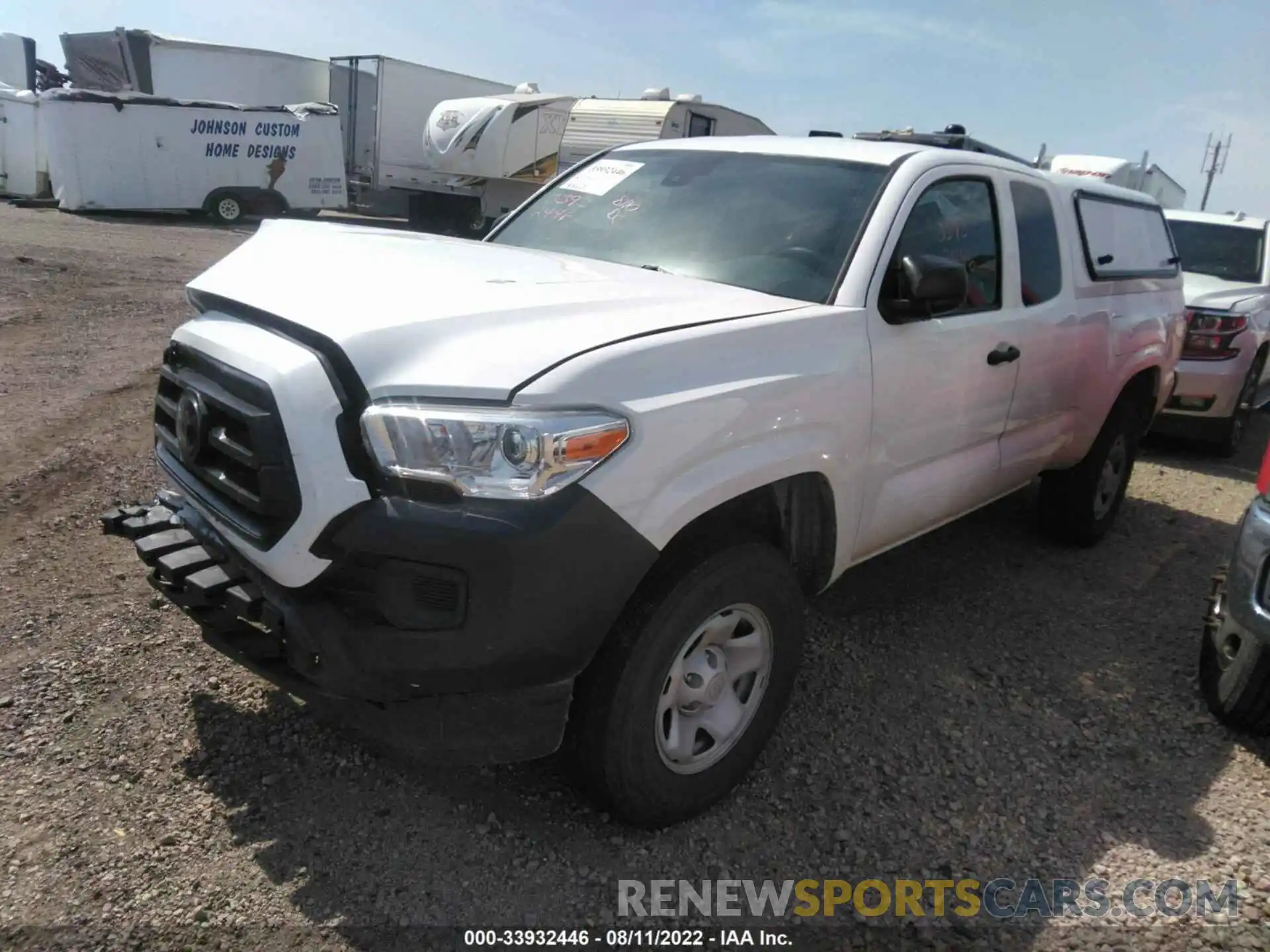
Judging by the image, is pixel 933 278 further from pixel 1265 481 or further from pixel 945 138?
pixel 945 138

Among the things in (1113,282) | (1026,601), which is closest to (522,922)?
(1026,601)

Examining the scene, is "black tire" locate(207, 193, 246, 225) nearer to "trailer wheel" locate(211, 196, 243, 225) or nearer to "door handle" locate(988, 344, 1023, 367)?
"trailer wheel" locate(211, 196, 243, 225)

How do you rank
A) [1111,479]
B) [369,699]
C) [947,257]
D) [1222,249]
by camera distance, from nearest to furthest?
[369,699], [947,257], [1111,479], [1222,249]

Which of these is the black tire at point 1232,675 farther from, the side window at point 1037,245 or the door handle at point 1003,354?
the side window at point 1037,245

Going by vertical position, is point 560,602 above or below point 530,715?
above

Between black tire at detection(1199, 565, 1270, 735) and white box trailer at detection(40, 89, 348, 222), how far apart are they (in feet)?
69.7

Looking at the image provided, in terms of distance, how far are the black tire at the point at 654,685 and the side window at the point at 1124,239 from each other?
2.85m

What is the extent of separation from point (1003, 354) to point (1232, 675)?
1402mm

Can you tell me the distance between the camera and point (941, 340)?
3.23 meters

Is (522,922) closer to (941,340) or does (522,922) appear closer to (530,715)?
(530,715)

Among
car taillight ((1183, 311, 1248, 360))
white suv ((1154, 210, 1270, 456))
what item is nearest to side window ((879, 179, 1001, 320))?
white suv ((1154, 210, 1270, 456))

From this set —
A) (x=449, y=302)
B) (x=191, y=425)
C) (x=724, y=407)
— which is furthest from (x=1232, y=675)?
(x=191, y=425)

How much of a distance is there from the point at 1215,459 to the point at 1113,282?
374 centimetres

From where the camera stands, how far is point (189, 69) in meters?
21.8
